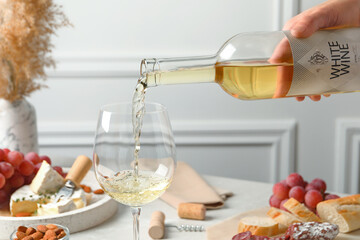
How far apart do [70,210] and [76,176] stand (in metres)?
0.14

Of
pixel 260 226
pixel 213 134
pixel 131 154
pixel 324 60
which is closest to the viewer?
pixel 131 154

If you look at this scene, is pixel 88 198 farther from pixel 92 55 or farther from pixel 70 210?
pixel 92 55

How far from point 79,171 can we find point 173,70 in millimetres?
527

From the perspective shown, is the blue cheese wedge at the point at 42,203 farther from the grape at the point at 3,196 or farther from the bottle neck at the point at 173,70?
the bottle neck at the point at 173,70

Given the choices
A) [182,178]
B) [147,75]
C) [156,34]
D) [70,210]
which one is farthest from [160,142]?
[156,34]

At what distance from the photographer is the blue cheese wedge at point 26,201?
1.34 metres

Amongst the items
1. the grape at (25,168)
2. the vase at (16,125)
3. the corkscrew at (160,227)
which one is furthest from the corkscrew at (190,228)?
the vase at (16,125)

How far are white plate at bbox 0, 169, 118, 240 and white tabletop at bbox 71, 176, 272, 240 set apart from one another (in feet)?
0.05

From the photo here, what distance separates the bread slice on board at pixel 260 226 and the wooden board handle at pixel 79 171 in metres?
0.46

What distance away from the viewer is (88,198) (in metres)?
1.44

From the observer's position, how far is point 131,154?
1021 millimetres

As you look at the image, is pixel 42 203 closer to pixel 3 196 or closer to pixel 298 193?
pixel 3 196

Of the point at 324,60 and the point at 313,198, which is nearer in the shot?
the point at 324,60

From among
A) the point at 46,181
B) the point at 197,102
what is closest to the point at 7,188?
the point at 46,181
